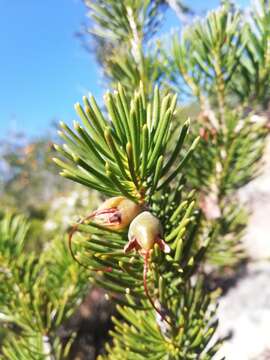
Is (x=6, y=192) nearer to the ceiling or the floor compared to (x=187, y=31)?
nearer to the ceiling

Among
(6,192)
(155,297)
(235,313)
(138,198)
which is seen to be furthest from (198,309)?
(6,192)

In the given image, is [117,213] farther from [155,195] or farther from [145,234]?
[155,195]

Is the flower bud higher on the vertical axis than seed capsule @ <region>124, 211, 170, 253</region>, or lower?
higher

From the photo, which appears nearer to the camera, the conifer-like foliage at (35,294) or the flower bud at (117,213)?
the flower bud at (117,213)

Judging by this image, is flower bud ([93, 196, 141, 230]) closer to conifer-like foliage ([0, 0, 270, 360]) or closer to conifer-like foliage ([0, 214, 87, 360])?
conifer-like foliage ([0, 0, 270, 360])

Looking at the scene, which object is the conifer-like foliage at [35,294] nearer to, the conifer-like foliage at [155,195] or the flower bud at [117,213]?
the conifer-like foliage at [155,195]

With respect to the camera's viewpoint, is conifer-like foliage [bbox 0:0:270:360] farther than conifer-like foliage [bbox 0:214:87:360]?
No

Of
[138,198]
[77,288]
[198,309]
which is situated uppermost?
[138,198]

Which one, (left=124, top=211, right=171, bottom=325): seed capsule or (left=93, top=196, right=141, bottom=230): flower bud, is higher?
(left=93, top=196, right=141, bottom=230): flower bud

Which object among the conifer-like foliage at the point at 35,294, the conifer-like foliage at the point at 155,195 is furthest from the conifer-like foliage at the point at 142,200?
the conifer-like foliage at the point at 35,294

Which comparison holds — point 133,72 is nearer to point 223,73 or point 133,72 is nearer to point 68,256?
point 223,73

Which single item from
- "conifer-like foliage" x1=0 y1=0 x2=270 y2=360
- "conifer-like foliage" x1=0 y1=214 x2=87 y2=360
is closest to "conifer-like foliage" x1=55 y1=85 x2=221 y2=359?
"conifer-like foliage" x1=0 y1=0 x2=270 y2=360
